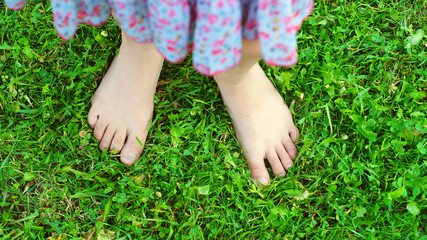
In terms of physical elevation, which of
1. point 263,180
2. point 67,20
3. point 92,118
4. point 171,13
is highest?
point 171,13

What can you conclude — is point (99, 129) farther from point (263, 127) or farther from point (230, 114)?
point (263, 127)

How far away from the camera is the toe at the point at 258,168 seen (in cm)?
176

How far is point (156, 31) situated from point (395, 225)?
1.27 m

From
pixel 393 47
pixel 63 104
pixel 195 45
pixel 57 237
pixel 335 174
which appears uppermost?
pixel 195 45

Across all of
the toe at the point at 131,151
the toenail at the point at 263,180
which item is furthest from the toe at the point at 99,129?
the toenail at the point at 263,180

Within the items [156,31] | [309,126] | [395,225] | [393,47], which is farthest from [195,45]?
[393,47]

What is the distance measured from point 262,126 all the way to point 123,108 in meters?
0.59

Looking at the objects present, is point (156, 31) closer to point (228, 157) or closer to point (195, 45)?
point (195, 45)

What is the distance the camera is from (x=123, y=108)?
5.88 feet

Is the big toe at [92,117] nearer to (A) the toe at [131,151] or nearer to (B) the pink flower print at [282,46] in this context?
(A) the toe at [131,151]

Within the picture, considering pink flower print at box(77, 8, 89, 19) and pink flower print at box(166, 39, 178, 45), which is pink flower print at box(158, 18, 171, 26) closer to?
pink flower print at box(166, 39, 178, 45)

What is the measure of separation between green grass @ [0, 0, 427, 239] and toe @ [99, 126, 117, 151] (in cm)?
4

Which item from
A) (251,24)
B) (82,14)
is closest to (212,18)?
(251,24)

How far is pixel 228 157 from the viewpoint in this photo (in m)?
1.76
